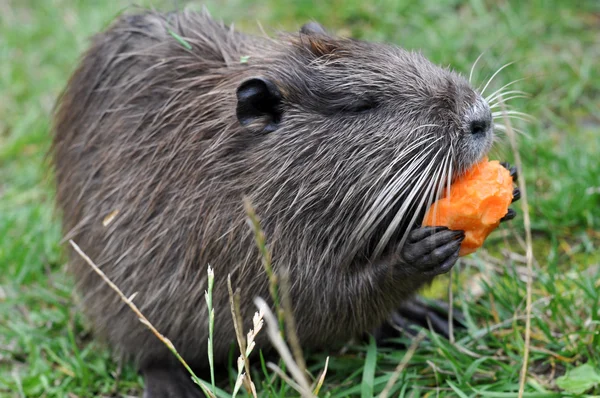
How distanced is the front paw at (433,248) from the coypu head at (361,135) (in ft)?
0.23

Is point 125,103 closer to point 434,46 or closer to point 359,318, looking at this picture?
point 359,318

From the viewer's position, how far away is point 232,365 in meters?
3.59

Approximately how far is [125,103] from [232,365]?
1.25 m

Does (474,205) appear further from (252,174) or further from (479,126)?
(252,174)

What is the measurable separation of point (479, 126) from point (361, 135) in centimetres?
42

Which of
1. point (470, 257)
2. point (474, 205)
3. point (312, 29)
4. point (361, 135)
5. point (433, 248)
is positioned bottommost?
point (470, 257)

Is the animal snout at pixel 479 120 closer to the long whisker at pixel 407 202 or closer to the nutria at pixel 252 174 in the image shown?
the nutria at pixel 252 174

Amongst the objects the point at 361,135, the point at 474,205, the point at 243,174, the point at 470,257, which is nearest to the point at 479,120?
the point at 474,205

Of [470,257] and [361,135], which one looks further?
[470,257]

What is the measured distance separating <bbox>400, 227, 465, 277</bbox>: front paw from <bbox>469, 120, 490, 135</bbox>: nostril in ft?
1.19

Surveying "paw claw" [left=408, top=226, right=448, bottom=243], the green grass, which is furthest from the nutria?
the green grass

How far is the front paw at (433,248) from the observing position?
2836 mm

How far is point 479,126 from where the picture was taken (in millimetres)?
2883

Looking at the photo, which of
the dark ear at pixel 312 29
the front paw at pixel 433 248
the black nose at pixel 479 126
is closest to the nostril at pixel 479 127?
the black nose at pixel 479 126
